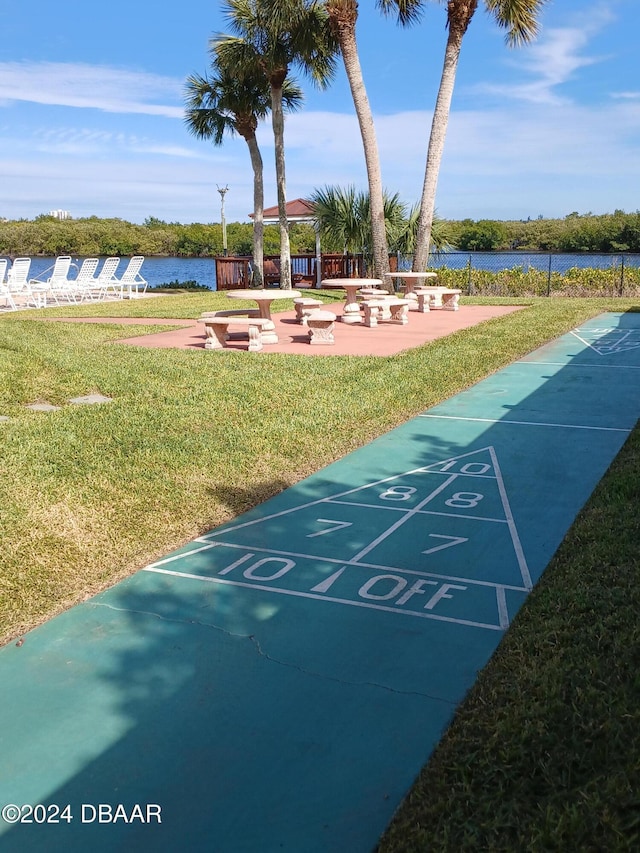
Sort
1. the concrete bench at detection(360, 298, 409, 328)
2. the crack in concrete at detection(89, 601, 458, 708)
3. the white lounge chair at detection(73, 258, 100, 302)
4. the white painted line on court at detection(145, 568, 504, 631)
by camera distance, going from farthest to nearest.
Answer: the white lounge chair at detection(73, 258, 100, 302), the concrete bench at detection(360, 298, 409, 328), the white painted line on court at detection(145, 568, 504, 631), the crack in concrete at detection(89, 601, 458, 708)

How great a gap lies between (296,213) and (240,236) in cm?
3123

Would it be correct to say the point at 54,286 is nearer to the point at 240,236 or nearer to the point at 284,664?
the point at 284,664

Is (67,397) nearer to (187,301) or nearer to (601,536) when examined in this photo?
(601,536)

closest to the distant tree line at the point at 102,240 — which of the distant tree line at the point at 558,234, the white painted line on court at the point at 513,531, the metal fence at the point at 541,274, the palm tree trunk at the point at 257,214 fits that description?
the distant tree line at the point at 558,234

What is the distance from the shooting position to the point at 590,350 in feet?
40.2

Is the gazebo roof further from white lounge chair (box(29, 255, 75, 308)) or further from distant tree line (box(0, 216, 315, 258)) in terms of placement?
distant tree line (box(0, 216, 315, 258))

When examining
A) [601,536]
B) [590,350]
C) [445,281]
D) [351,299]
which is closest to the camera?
[601,536]

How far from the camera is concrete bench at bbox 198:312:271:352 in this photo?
1180 centimetres

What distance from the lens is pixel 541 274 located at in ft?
77.0

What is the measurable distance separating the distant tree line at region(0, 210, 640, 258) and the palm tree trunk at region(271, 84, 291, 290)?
2.82m

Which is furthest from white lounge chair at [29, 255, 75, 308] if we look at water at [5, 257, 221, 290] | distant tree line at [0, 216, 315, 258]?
distant tree line at [0, 216, 315, 258]

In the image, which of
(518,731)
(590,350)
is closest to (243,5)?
(590,350)

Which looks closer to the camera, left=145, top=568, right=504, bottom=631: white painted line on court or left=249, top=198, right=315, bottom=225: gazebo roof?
left=145, top=568, right=504, bottom=631: white painted line on court

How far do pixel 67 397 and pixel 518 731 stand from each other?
6818 millimetres
